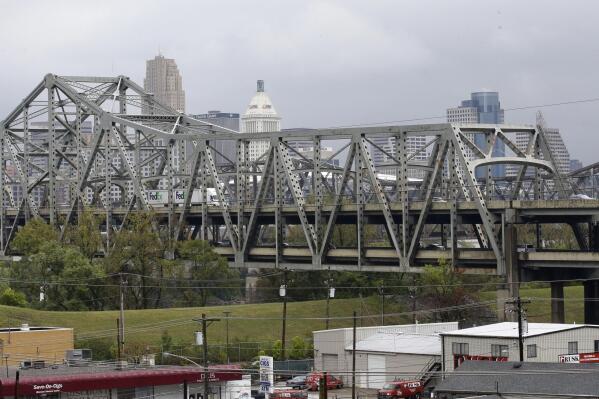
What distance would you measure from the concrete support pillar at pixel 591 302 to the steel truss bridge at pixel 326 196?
139 centimetres

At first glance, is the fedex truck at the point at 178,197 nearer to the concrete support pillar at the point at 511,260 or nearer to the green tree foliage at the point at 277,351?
the green tree foliage at the point at 277,351

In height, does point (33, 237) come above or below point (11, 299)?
above

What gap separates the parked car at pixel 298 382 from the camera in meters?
84.5

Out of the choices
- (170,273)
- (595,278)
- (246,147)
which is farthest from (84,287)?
(595,278)

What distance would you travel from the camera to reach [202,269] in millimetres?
131750

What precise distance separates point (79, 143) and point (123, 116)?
6.18 meters

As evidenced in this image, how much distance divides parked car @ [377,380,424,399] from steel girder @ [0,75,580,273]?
27858 millimetres

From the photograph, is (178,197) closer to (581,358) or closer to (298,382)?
(298,382)

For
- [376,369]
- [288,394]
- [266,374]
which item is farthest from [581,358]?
[266,374]

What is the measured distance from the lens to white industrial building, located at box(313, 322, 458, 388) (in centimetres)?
8631

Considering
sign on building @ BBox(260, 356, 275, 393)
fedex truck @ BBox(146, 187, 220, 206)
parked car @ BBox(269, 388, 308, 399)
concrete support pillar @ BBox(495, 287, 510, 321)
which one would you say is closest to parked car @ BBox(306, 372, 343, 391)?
parked car @ BBox(269, 388, 308, 399)

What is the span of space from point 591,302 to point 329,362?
22679 mm

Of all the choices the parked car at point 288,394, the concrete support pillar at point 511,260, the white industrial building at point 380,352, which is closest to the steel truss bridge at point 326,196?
the concrete support pillar at point 511,260

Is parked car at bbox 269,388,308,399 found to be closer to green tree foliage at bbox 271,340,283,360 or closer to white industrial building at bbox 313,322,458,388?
white industrial building at bbox 313,322,458,388
